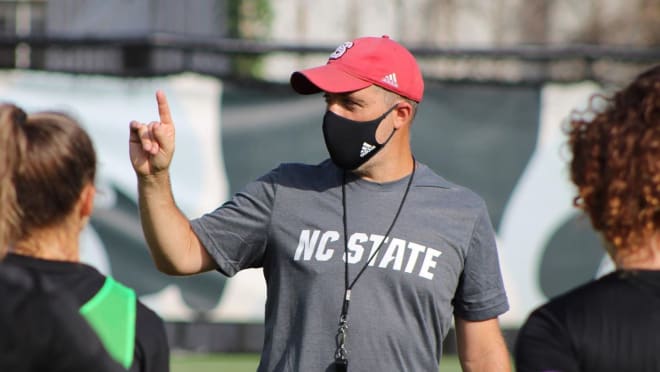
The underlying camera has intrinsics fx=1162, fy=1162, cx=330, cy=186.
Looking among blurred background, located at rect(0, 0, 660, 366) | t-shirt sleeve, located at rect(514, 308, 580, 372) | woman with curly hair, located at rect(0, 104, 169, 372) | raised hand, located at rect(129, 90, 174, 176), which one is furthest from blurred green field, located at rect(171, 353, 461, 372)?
→ t-shirt sleeve, located at rect(514, 308, 580, 372)

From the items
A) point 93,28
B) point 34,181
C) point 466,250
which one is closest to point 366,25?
point 93,28

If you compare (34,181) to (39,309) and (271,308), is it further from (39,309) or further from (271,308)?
(271,308)

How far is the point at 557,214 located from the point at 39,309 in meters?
7.20

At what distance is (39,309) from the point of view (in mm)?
2551

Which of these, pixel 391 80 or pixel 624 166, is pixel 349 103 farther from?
pixel 624 166

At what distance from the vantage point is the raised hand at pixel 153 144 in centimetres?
366

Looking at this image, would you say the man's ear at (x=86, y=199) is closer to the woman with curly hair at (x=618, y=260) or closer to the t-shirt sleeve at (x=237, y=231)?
the t-shirt sleeve at (x=237, y=231)

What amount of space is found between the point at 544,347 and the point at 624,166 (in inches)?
17.7

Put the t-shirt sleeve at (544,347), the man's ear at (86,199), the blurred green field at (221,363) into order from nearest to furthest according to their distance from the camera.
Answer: the t-shirt sleeve at (544,347)
the man's ear at (86,199)
the blurred green field at (221,363)

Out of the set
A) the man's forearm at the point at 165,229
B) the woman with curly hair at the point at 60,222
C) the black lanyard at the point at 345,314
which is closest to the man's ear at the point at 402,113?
the black lanyard at the point at 345,314

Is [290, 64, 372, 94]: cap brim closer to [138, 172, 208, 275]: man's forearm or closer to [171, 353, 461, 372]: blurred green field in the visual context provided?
[138, 172, 208, 275]: man's forearm

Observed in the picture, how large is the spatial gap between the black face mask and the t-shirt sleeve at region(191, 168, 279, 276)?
0.87 ft

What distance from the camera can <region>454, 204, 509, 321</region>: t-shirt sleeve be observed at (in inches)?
156

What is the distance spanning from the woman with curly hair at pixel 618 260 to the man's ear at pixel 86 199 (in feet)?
3.75
